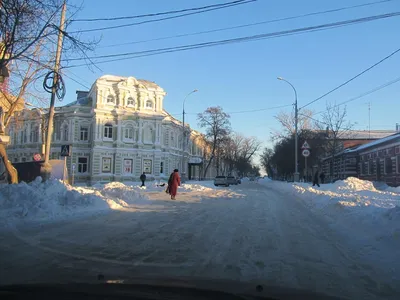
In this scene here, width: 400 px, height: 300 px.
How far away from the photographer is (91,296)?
383 cm

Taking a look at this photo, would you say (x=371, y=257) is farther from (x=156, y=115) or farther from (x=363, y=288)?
(x=156, y=115)

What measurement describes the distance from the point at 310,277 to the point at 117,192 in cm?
1585

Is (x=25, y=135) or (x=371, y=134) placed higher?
(x=371, y=134)

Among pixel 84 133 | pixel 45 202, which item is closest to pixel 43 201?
pixel 45 202

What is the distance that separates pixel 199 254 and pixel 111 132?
152 feet

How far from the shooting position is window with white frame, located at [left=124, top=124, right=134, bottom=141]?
52.4 meters

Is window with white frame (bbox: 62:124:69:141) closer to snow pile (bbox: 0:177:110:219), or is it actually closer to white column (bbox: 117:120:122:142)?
white column (bbox: 117:120:122:142)

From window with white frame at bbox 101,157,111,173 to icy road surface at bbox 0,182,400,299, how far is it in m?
39.7

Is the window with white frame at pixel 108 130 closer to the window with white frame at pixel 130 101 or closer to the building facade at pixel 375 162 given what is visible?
the window with white frame at pixel 130 101

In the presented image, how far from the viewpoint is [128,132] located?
5262 cm

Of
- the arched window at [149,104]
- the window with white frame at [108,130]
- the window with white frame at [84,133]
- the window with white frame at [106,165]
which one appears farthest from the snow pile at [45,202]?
the arched window at [149,104]

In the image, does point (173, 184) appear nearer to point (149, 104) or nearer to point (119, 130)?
point (119, 130)

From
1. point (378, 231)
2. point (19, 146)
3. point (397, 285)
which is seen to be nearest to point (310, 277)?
point (397, 285)

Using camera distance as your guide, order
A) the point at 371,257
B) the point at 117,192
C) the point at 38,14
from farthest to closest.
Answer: the point at 117,192, the point at 38,14, the point at 371,257
